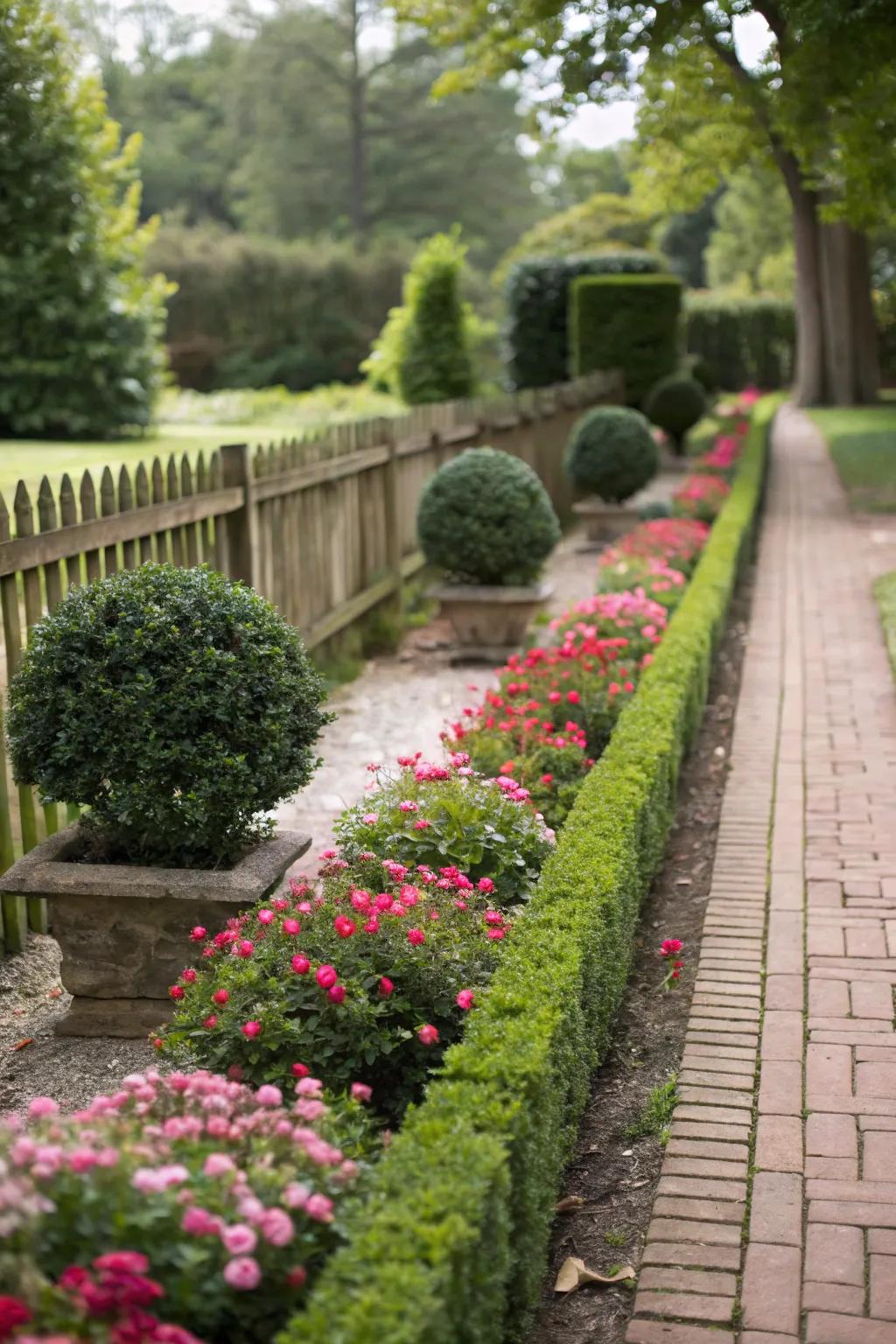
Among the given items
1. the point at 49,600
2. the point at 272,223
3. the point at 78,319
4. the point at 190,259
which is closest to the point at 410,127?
the point at 272,223

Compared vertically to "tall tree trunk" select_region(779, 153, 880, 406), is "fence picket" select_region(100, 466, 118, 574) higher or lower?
lower

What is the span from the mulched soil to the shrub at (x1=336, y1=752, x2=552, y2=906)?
559 millimetres

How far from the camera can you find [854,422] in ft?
84.0

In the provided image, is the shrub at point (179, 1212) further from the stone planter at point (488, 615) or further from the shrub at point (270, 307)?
the shrub at point (270, 307)

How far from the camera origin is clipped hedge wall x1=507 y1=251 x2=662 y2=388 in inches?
928

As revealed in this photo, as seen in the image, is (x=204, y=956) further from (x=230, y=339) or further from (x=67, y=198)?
(x=230, y=339)

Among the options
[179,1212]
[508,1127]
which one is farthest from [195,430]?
[179,1212]

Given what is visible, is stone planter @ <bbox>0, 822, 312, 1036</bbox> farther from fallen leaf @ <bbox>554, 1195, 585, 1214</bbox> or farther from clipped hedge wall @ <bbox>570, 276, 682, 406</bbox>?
clipped hedge wall @ <bbox>570, 276, 682, 406</bbox>

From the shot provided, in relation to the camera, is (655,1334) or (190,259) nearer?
(655,1334)

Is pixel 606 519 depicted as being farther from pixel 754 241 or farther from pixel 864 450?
pixel 754 241

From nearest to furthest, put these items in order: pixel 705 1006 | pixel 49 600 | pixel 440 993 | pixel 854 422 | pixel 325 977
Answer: pixel 325 977
pixel 440 993
pixel 705 1006
pixel 49 600
pixel 854 422

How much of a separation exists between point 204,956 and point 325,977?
511 millimetres

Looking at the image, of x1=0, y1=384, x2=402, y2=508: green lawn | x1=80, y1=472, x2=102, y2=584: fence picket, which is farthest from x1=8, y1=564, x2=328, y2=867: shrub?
x1=0, y1=384, x2=402, y2=508: green lawn

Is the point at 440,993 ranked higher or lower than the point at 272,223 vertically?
lower
